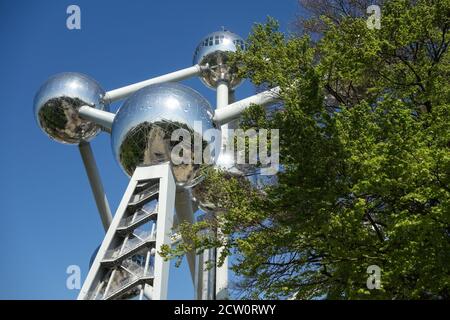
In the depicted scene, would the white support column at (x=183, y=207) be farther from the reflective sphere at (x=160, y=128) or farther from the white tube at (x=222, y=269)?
the reflective sphere at (x=160, y=128)

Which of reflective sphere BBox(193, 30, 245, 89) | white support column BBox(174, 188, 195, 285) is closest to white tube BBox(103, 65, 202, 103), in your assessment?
reflective sphere BBox(193, 30, 245, 89)

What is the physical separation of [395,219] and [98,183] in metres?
14.1

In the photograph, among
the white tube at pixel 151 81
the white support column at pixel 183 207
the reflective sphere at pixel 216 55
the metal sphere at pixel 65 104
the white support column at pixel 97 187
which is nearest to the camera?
the white support column at pixel 183 207

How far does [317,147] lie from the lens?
24.5ft

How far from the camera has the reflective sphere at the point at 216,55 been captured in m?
20.6

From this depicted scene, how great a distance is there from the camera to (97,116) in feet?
55.9

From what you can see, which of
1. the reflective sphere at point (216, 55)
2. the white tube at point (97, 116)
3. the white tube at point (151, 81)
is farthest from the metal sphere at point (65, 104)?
the reflective sphere at point (216, 55)

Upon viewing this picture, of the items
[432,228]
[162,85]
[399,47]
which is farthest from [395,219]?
[162,85]

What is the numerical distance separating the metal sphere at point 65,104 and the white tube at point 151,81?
0.93 meters

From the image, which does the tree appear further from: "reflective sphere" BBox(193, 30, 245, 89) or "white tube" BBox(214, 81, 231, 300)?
"reflective sphere" BBox(193, 30, 245, 89)

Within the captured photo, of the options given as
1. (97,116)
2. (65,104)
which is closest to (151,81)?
(97,116)

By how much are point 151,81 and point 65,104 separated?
3.48 m

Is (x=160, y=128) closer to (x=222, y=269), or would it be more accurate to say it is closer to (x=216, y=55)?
(x=222, y=269)
